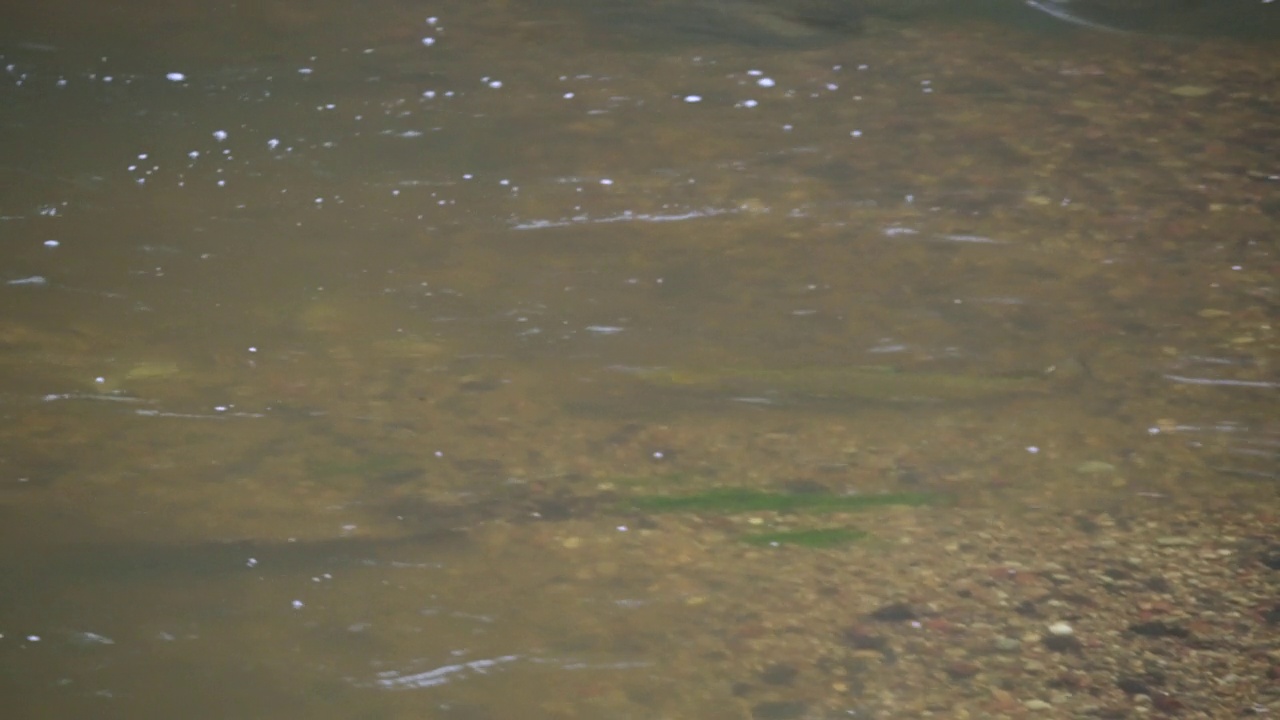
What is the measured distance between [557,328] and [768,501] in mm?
807

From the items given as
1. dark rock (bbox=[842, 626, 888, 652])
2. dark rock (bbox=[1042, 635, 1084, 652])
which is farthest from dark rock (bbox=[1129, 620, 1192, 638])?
dark rock (bbox=[842, 626, 888, 652])

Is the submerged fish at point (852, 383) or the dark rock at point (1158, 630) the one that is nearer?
the dark rock at point (1158, 630)

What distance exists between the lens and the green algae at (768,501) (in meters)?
2.42

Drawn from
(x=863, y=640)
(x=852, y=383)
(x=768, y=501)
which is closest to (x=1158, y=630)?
(x=863, y=640)

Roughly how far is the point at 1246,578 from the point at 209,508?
1.95 m

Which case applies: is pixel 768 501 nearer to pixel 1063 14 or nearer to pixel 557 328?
pixel 557 328

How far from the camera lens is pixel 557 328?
3.00m

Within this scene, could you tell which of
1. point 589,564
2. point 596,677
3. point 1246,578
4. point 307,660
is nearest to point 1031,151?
point 1246,578

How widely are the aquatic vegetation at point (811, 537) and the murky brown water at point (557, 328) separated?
37 millimetres

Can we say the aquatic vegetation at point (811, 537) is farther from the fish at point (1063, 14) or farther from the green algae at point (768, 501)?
the fish at point (1063, 14)

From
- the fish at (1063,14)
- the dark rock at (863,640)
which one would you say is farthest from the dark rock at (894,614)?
the fish at (1063,14)

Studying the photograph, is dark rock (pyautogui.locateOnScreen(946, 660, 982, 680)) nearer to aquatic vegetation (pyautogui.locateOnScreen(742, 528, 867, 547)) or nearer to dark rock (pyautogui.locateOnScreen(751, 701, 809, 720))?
dark rock (pyautogui.locateOnScreen(751, 701, 809, 720))

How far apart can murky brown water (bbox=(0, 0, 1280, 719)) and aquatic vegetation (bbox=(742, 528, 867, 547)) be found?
0.04 metres

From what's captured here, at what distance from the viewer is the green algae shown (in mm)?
2416
